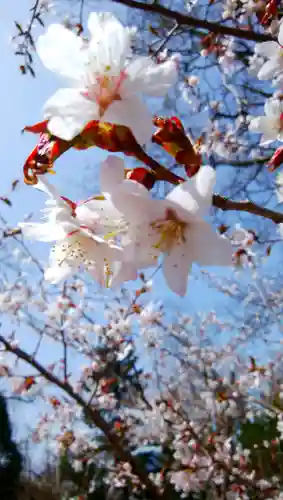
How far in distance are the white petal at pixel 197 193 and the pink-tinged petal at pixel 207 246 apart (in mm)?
34

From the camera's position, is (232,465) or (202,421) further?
(202,421)

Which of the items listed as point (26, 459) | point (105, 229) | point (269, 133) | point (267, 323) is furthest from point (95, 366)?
point (26, 459)

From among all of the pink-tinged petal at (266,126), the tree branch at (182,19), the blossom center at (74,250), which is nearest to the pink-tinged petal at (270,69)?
the pink-tinged petal at (266,126)

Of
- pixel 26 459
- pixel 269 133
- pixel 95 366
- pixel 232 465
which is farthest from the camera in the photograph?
pixel 26 459

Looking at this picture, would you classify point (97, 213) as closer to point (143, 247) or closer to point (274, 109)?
point (143, 247)

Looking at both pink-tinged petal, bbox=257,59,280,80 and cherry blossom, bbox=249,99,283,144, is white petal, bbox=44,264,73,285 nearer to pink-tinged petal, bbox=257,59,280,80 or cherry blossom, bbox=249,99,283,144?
cherry blossom, bbox=249,99,283,144

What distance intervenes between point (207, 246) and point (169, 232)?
66mm

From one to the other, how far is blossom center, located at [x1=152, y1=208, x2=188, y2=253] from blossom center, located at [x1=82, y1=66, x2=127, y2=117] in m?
0.15

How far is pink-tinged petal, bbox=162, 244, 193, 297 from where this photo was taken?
0.53 m

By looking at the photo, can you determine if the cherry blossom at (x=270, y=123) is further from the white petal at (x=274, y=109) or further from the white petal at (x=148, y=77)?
the white petal at (x=148, y=77)

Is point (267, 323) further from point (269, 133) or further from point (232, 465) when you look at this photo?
point (269, 133)

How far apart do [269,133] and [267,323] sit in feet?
10.4

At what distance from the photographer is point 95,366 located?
366 cm

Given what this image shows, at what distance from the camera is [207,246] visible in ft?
1.62
